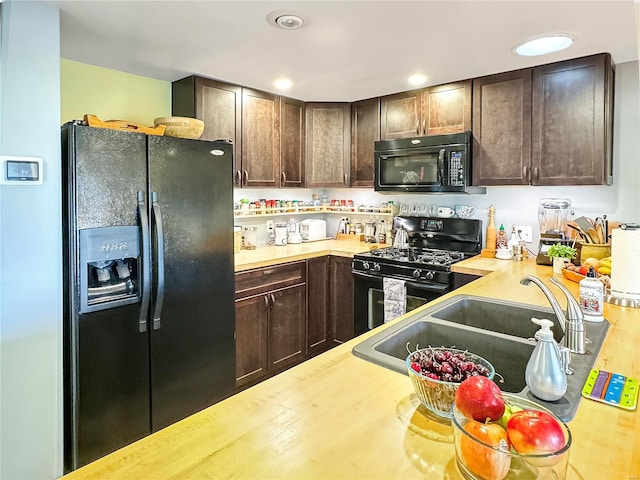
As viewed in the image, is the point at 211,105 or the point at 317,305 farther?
the point at 317,305

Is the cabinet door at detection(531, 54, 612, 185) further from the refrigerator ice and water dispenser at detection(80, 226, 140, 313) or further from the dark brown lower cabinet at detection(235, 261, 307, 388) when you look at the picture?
the refrigerator ice and water dispenser at detection(80, 226, 140, 313)

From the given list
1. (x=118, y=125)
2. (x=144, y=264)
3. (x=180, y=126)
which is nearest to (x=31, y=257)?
(x=144, y=264)

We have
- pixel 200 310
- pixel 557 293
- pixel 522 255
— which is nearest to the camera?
pixel 557 293

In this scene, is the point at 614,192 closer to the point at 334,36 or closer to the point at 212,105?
the point at 334,36

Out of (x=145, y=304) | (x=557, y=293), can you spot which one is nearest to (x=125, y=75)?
(x=145, y=304)

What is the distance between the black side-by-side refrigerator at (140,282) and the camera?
198cm

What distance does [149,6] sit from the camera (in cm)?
191

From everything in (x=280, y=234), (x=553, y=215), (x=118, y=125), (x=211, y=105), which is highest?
(x=211, y=105)

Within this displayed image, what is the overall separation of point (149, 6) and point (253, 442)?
190 centimetres

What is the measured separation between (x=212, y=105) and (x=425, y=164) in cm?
165

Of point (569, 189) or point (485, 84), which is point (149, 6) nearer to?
point (485, 84)

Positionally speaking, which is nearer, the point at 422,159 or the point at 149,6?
the point at 149,6

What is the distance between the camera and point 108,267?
84.0 inches

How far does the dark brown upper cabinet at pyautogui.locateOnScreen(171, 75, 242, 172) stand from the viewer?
2.99m
